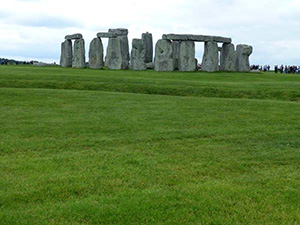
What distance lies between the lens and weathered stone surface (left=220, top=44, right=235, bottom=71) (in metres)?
37.8

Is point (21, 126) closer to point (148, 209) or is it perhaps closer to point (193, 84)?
point (148, 209)

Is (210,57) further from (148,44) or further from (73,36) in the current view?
(73,36)

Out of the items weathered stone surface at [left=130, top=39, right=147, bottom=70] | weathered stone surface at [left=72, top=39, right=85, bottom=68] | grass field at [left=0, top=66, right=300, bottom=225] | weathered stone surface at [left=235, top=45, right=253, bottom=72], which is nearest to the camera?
grass field at [left=0, top=66, right=300, bottom=225]

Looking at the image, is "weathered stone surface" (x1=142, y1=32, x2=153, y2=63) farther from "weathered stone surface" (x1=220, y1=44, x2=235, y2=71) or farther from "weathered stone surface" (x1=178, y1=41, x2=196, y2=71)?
"weathered stone surface" (x1=178, y1=41, x2=196, y2=71)

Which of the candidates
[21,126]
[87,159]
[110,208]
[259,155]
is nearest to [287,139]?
[259,155]

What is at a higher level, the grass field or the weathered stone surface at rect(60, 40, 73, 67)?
the weathered stone surface at rect(60, 40, 73, 67)

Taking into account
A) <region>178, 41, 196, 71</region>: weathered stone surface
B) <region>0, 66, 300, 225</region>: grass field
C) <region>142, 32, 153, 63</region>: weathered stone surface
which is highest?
<region>142, 32, 153, 63</region>: weathered stone surface

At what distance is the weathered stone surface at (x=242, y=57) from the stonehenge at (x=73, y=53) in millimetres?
14664

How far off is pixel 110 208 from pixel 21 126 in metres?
Answer: 6.38

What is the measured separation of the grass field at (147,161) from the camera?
19.2 ft

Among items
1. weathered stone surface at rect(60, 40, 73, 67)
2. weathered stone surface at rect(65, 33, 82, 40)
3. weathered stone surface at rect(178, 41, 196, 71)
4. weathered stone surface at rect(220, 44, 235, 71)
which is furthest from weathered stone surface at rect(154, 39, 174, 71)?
weathered stone surface at rect(60, 40, 73, 67)

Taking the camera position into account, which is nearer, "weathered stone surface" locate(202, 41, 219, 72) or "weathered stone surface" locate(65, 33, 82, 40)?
"weathered stone surface" locate(202, 41, 219, 72)

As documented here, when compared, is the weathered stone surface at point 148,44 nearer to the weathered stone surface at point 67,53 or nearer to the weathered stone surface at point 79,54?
the weathered stone surface at point 67,53

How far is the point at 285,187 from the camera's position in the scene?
6.99 m
